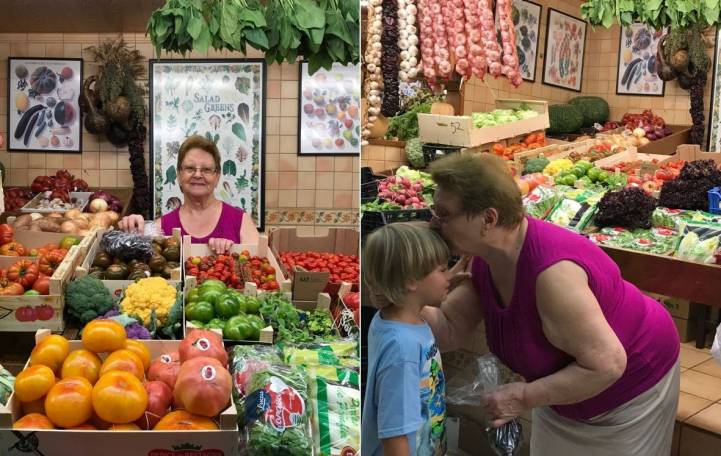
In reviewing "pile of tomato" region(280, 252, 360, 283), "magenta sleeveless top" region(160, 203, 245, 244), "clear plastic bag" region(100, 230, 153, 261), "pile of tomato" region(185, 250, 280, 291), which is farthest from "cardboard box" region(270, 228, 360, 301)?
"clear plastic bag" region(100, 230, 153, 261)

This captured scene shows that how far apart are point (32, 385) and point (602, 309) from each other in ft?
3.73

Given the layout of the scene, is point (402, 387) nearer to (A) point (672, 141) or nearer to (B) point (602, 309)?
(B) point (602, 309)

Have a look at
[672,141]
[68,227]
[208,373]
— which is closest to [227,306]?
[208,373]

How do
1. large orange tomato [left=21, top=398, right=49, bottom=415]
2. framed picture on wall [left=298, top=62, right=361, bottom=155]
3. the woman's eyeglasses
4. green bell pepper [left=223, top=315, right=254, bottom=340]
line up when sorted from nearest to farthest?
large orange tomato [left=21, top=398, right=49, bottom=415] < green bell pepper [left=223, top=315, right=254, bottom=340] < the woman's eyeglasses < framed picture on wall [left=298, top=62, right=361, bottom=155]

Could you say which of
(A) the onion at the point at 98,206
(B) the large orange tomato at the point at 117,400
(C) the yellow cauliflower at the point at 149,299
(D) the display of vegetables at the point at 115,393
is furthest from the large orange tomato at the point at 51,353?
(A) the onion at the point at 98,206

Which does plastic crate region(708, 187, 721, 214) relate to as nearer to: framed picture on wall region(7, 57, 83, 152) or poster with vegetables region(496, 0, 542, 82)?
poster with vegetables region(496, 0, 542, 82)

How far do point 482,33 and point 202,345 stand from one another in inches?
45.8

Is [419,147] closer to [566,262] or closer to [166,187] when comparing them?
[566,262]

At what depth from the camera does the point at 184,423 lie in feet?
4.77

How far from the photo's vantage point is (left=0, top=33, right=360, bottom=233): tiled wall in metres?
4.84

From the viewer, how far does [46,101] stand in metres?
4.84

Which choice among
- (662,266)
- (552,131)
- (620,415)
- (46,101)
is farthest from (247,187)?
(620,415)

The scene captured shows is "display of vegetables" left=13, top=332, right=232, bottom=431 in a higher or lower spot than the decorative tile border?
higher

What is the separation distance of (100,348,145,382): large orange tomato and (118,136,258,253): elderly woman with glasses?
1.52 metres
